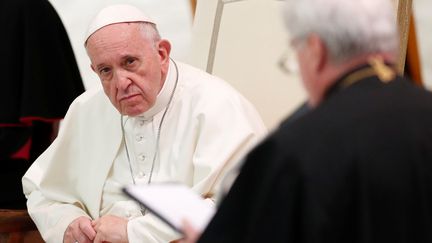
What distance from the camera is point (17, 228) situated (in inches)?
170

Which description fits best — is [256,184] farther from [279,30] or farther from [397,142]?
[279,30]

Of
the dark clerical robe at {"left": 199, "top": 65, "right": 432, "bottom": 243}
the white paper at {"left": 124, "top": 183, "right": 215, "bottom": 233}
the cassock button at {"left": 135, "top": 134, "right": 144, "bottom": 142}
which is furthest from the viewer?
the cassock button at {"left": 135, "top": 134, "right": 144, "bottom": 142}

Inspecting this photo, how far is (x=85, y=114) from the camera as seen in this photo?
176 inches

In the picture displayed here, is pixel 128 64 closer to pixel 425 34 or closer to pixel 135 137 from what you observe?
pixel 135 137

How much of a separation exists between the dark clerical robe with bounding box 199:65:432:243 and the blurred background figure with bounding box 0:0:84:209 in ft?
9.12

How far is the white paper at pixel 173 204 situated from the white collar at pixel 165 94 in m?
1.44

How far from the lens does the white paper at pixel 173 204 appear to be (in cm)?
251

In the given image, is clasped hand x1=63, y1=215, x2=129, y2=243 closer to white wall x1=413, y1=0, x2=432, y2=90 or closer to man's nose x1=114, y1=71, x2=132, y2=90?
man's nose x1=114, y1=71, x2=132, y2=90

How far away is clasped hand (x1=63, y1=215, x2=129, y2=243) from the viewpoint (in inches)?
151

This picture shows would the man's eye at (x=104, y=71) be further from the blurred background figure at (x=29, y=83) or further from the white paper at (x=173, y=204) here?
the white paper at (x=173, y=204)

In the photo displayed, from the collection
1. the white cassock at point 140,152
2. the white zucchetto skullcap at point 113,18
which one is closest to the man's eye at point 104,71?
the white zucchetto skullcap at point 113,18

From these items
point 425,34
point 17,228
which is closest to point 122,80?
point 17,228

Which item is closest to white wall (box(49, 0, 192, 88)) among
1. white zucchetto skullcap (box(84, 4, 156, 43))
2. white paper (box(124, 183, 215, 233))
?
white zucchetto skullcap (box(84, 4, 156, 43))

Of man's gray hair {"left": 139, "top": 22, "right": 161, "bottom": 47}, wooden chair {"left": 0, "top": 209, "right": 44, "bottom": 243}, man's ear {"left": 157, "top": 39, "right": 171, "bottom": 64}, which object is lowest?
wooden chair {"left": 0, "top": 209, "right": 44, "bottom": 243}
